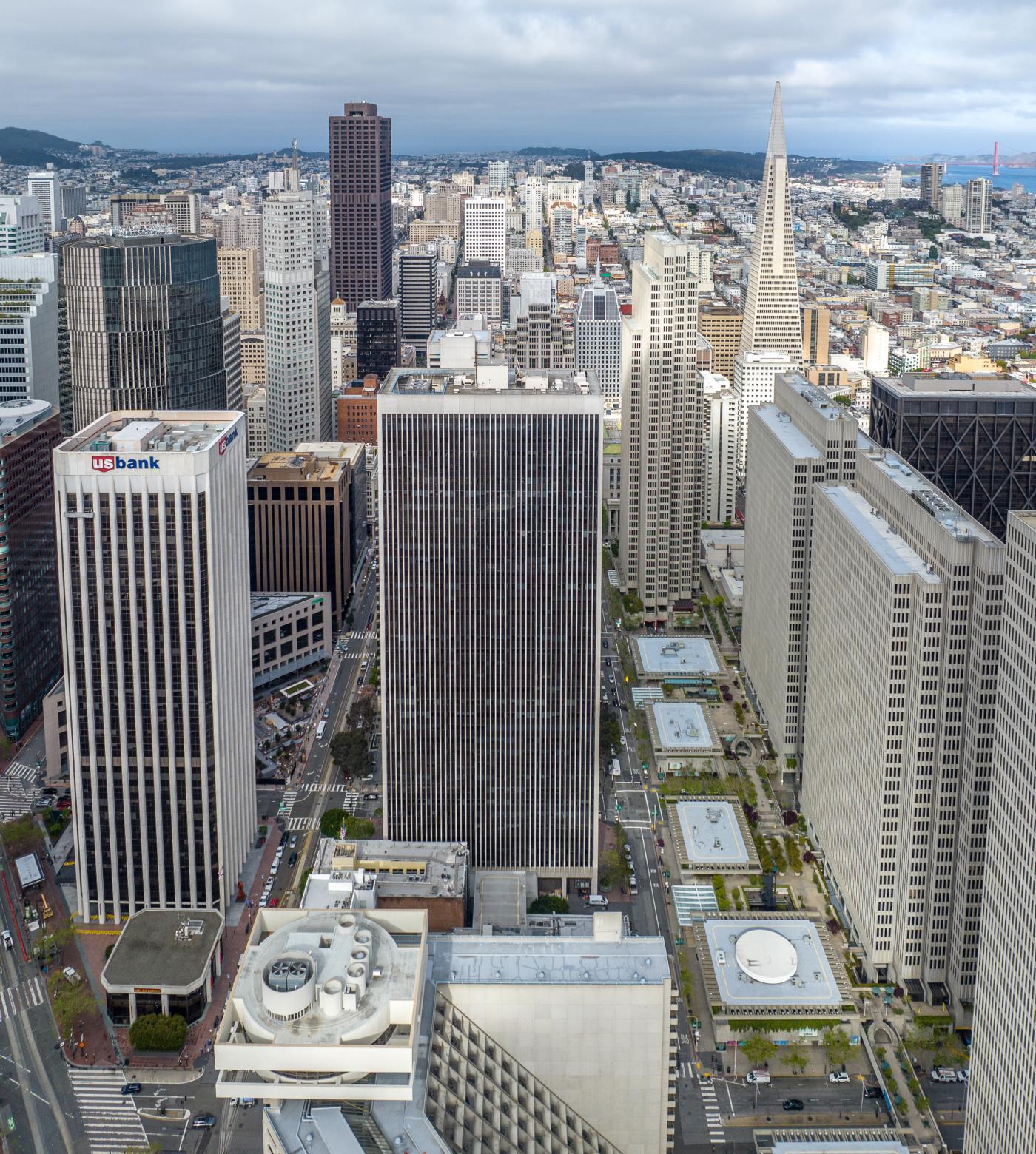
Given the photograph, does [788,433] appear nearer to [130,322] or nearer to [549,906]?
[549,906]

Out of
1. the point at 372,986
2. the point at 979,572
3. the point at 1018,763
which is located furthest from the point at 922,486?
the point at 372,986

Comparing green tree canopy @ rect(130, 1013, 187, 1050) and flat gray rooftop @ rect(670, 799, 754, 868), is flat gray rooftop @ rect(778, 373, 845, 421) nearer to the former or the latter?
flat gray rooftop @ rect(670, 799, 754, 868)

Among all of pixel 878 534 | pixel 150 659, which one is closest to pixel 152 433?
pixel 150 659

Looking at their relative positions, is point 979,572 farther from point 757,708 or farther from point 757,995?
point 757,708

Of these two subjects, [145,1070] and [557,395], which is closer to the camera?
[145,1070]

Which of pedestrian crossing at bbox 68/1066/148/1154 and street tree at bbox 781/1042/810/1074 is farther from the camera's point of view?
street tree at bbox 781/1042/810/1074

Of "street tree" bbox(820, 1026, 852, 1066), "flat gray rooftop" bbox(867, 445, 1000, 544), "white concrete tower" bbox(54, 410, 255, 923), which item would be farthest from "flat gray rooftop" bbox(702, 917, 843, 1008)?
"white concrete tower" bbox(54, 410, 255, 923)
